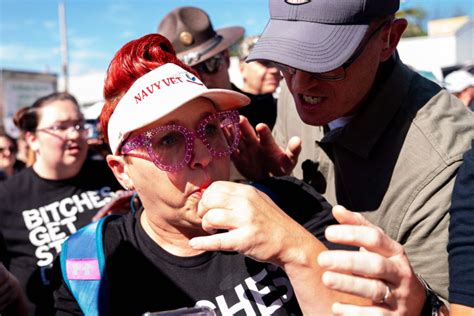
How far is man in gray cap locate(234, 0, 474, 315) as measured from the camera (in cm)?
174

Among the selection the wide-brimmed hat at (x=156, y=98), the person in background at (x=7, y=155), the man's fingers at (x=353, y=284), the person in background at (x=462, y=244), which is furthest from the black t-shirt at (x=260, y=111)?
the person in background at (x=7, y=155)

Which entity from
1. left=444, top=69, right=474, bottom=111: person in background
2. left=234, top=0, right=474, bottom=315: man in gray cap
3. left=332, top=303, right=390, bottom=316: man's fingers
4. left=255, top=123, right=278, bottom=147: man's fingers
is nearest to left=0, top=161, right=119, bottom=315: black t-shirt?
left=255, top=123, right=278, bottom=147: man's fingers

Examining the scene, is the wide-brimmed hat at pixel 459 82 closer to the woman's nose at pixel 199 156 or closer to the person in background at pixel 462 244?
the person in background at pixel 462 244

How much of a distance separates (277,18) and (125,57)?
624 mm

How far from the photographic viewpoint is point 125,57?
1753mm

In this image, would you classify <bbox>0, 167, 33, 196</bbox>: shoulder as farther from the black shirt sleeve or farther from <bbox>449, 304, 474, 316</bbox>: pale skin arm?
<bbox>449, 304, 474, 316</bbox>: pale skin arm

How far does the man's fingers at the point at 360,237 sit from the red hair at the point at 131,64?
34.5 inches

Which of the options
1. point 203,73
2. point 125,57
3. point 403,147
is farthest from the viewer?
point 203,73

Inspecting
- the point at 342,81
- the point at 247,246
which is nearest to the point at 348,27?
the point at 342,81

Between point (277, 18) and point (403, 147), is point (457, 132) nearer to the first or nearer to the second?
point (403, 147)

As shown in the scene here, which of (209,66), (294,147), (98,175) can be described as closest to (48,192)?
(98,175)

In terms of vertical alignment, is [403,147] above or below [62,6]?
below

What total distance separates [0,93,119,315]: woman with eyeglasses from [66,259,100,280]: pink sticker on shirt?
4.54 feet

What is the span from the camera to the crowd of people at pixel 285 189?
53.6 inches
